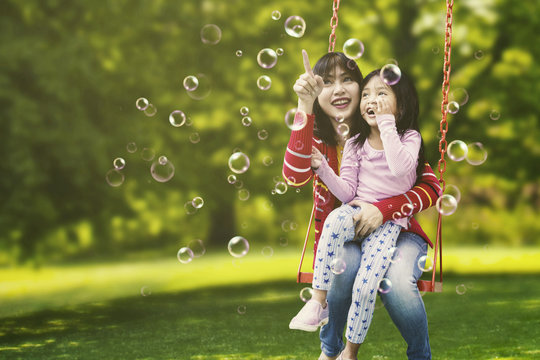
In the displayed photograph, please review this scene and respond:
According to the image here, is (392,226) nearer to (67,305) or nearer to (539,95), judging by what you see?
(67,305)

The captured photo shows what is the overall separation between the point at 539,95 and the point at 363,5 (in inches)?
121

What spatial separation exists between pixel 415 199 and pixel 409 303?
0.53m

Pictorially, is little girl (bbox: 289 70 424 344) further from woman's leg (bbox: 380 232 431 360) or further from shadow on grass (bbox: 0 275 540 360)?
shadow on grass (bbox: 0 275 540 360)

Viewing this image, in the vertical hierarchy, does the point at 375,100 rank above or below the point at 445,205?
above

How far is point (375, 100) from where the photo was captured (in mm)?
3543

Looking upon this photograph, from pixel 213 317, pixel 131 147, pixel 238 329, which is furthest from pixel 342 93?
pixel 131 147

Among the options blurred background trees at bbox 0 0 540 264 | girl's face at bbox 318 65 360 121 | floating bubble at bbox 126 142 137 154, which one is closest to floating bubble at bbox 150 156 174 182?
girl's face at bbox 318 65 360 121

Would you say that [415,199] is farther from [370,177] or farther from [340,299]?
[340,299]

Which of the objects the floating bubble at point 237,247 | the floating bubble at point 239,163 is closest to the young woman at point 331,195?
the floating bubble at point 239,163

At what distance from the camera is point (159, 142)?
12.1 metres

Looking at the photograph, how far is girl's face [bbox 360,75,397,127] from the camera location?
3523mm

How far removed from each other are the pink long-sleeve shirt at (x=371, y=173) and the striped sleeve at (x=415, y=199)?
0.05 meters

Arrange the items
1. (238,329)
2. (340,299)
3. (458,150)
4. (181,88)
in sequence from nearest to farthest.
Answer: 1. (340,299)
2. (458,150)
3. (238,329)
4. (181,88)

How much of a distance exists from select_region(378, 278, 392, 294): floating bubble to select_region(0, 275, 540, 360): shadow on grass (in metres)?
0.83
